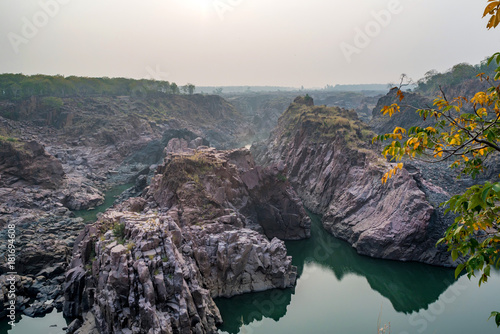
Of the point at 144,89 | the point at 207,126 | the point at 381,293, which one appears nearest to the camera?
the point at 381,293

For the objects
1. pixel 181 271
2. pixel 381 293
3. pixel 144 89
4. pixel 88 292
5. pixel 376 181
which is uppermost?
pixel 144 89

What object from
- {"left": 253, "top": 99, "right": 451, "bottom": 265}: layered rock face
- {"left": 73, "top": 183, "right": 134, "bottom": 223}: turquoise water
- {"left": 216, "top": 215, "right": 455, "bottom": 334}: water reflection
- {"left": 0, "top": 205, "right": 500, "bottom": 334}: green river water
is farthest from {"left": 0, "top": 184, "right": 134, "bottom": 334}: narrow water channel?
{"left": 253, "top": 99, "right": 451, "bottom": 265}: layered rock face

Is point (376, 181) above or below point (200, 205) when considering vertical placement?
above

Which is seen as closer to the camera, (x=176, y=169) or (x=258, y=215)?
(x=176, y=169)

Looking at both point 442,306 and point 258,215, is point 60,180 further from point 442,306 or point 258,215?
point 442,306

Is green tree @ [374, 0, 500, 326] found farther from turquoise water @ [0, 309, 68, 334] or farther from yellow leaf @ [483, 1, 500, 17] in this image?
turquoise water @ [0, 309, 68, 334]

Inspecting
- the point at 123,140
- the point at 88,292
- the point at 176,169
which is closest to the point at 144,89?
the point at 123,140

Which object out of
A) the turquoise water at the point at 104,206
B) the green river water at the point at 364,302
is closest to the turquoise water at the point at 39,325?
the green river water at the point at 364,302
